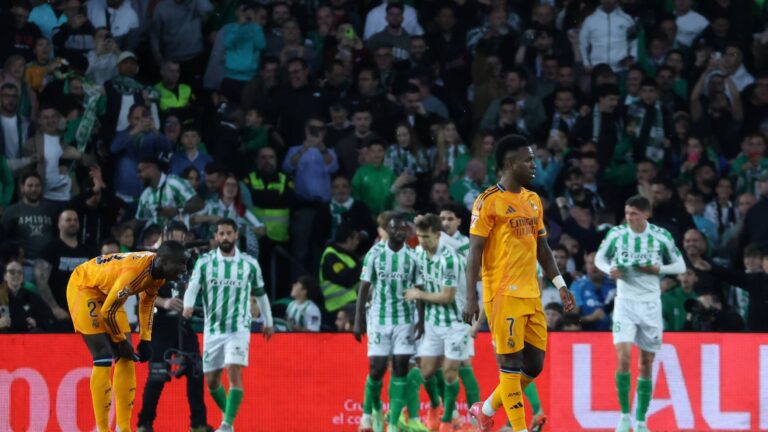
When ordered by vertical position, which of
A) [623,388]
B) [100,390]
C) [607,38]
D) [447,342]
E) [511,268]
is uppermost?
[607,38]

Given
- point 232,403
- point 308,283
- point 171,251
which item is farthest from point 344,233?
point 171,251

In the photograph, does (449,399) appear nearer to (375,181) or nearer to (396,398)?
(396,398)

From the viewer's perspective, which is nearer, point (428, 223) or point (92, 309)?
point (92, 309)

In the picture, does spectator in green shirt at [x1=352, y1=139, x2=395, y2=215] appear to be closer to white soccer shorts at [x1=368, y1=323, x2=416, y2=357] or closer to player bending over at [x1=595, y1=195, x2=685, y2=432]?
white soccer shorts at [x1=368, y1=323, x2=416, y2=357]

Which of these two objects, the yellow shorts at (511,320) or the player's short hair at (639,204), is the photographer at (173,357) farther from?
the player's short hair at (639,204)

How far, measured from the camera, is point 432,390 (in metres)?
15.5

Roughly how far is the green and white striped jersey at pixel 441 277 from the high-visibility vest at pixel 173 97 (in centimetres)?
540

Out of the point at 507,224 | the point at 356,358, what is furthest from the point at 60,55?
the point at 507,224

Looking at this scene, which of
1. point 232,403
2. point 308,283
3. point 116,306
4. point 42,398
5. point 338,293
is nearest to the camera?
point 116,306

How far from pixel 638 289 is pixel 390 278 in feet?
8.32

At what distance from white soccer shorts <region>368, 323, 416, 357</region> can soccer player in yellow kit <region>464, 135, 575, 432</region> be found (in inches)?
136

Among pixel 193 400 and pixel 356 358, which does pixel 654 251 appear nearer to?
pixel 356 358

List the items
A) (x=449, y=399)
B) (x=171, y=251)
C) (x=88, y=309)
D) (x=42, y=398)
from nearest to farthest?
(x=171, y=251) < (x=88, y=309) < (x=449, y=399) < (x=42, y=398)

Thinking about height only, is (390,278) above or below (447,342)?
above
